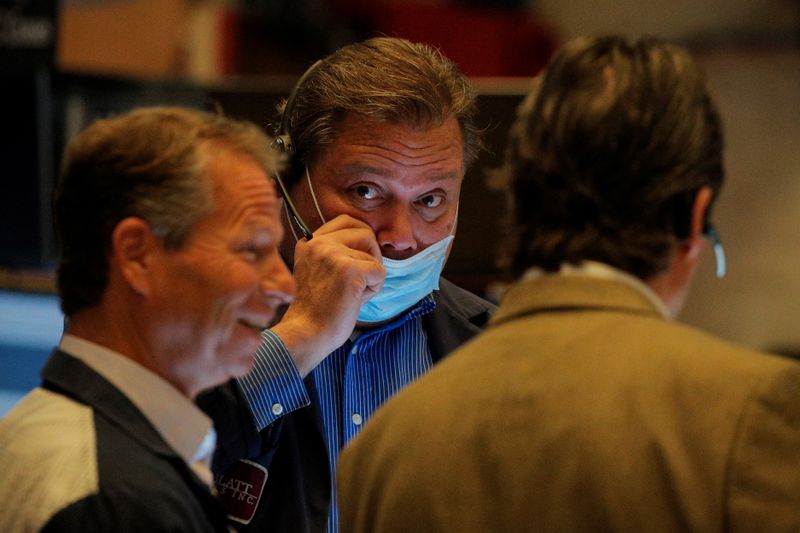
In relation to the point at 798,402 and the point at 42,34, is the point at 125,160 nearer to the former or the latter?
the point at 798,402

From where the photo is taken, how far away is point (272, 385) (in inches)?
72.6

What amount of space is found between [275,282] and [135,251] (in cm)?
18

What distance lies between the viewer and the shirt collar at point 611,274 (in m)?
1.29

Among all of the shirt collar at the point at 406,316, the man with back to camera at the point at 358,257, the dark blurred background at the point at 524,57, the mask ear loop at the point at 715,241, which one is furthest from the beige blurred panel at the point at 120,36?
the mask ear loop at the point at 715,241

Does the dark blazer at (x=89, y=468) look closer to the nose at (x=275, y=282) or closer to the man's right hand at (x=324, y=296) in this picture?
the nose at (x=275, y=282)

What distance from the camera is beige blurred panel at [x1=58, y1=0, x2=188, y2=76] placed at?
4742 millimetres

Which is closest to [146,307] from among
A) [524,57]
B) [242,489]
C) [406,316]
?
[242,489]

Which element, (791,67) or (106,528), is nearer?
(106,528)

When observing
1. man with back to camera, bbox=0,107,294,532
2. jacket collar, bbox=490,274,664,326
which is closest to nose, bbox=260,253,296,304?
man with back to camera, bbox=0,107,294,532

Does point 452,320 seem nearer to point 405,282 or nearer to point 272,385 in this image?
point 405,282

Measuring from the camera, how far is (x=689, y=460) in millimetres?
1165

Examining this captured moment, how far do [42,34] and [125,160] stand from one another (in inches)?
88.2

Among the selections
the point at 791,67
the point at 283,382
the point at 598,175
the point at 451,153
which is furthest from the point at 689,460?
the point at 791,67

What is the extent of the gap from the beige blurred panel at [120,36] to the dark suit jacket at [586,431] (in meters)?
3.35
